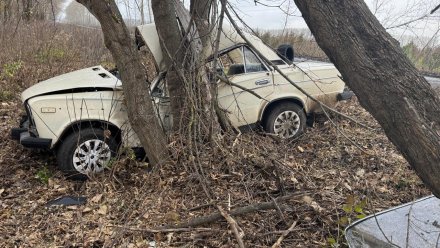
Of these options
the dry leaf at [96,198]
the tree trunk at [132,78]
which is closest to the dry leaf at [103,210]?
the dry leaf at [96,198]

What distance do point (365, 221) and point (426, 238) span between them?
0.45 m

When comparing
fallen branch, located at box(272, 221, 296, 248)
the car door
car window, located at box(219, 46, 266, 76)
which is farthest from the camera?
car window, located at box(219, 46, 266, 76)

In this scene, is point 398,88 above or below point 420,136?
above

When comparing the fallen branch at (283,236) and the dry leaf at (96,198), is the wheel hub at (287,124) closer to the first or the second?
the fallen branch at (283,236)

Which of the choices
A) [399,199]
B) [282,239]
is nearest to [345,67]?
[282,239]

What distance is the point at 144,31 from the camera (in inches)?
216

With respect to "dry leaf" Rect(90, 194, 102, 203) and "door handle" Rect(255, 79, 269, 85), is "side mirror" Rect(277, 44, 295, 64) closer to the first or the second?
"door handle" Rect(255, 79, 269, 85)

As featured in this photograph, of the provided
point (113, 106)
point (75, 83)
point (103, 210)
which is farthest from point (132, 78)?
point (103, 210)

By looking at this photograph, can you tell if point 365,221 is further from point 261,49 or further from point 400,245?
point 261,49

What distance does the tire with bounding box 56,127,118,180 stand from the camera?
5.02m

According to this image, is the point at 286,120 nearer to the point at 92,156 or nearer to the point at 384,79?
the point at 92,156

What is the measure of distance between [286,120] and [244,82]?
971 millimetres

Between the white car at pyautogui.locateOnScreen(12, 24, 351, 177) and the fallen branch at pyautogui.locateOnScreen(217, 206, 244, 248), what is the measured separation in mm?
1931

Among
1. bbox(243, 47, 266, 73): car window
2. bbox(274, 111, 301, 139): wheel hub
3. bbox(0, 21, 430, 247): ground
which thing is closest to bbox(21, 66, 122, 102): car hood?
bbox(0, 21, 430, 247): ground
